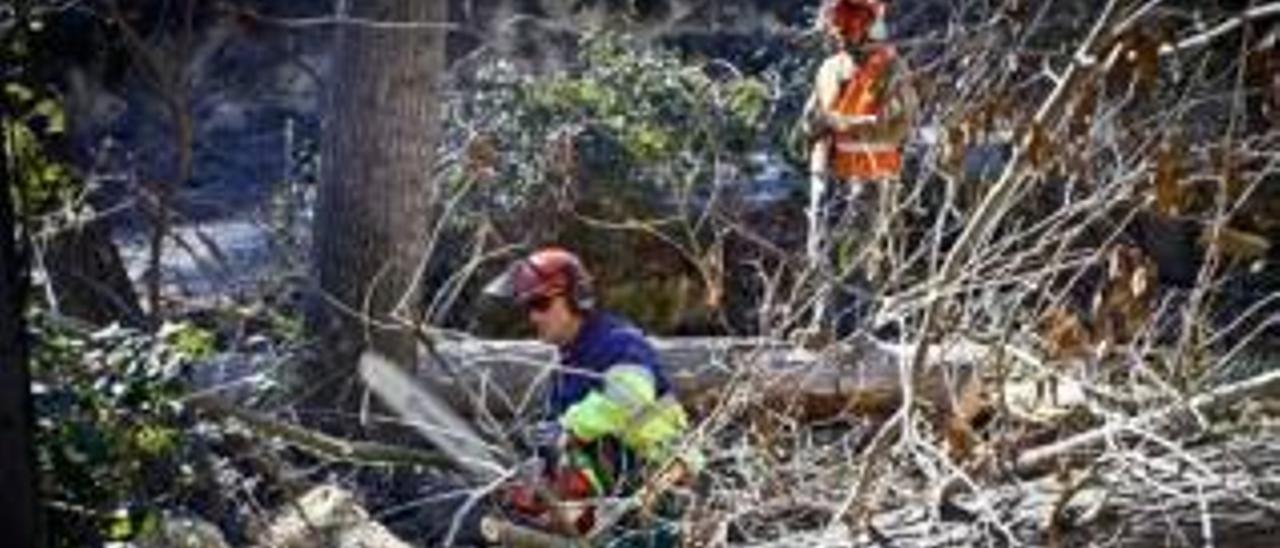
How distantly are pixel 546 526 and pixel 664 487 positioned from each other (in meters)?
0.55

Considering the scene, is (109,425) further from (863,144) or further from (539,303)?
(863,144)

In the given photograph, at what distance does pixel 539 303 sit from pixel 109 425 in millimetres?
1488

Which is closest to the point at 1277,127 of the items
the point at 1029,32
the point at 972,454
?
the point at 1029,32

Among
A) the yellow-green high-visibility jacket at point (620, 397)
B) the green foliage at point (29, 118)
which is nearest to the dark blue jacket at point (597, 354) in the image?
the yellow-green high-visibility jacket at point (620, 397)

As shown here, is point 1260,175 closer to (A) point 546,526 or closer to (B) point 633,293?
(A) point 546,526

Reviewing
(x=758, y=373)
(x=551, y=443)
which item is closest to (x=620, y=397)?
(x=551, y=443)

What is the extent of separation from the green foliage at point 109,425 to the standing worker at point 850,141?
1.96 m

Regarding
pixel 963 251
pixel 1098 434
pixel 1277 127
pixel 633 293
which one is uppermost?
pixel 1277 127

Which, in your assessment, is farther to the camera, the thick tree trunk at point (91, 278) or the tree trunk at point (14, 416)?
the thick tree trunk at point (91, 278)

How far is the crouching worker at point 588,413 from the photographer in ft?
19.9

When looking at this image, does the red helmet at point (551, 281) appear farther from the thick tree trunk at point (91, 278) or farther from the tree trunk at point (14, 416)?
the tree trunk at point (14, 416)

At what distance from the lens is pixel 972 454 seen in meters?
5.70

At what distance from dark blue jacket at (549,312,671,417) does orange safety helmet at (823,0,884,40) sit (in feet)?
11.7

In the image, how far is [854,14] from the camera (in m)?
9.79
